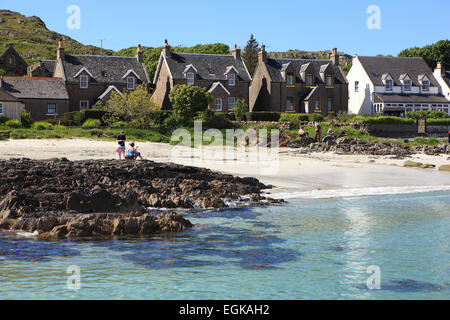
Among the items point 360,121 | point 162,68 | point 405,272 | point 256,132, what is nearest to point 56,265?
point 405,272

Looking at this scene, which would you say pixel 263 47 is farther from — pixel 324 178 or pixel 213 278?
pixel 213 278

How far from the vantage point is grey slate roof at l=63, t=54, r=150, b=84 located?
69375mm

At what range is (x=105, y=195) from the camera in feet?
59.9

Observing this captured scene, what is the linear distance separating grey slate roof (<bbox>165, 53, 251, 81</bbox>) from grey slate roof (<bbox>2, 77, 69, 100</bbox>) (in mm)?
13905

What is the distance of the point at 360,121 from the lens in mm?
56250

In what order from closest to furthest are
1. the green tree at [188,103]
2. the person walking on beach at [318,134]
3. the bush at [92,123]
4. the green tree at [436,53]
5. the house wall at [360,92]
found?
the person walking on beach at [318,134] < the bush at [92,123] < the green tree at [188,103] < the house wall at [360,92] < the green tree at [436,53]

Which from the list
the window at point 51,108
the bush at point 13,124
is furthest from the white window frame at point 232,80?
the bush at point 13,124

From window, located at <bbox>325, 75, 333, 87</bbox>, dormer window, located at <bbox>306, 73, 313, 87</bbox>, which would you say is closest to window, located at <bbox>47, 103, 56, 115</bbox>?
dormer window, located at <bbox>306, 73, 313, 87</bbox>

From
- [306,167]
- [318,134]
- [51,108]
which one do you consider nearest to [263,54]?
[318,134]

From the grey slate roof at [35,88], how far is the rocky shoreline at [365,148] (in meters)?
31.4

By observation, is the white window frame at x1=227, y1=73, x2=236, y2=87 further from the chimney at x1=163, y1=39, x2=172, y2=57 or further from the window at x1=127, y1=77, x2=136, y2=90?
the window at x1=127, y1=77, x2=136, y2=90

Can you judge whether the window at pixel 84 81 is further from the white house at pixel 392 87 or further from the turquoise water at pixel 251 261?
the turquoise water at pixel 251 261

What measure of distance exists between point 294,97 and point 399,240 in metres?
59.4

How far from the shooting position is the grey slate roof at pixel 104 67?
6938 cm
